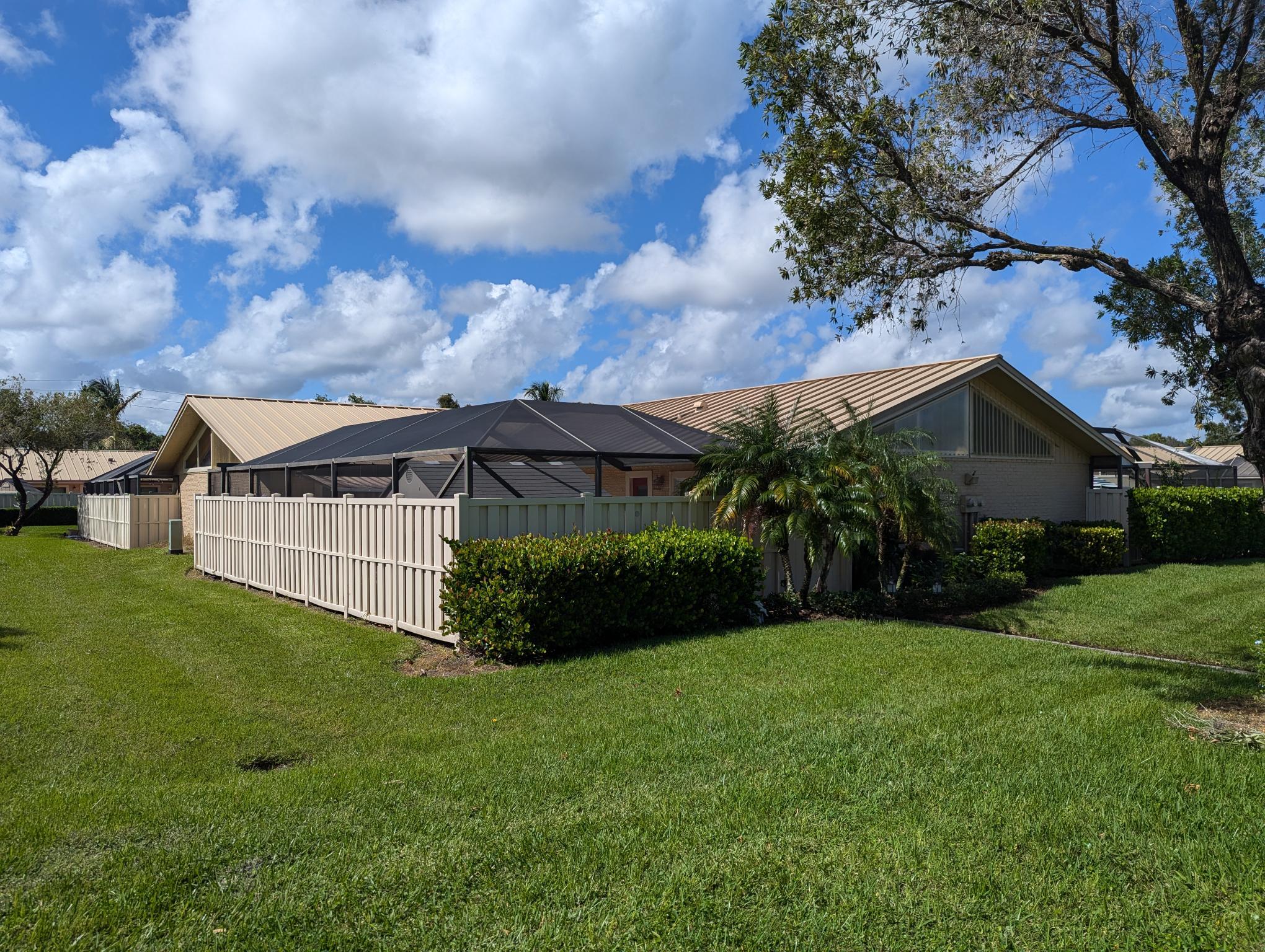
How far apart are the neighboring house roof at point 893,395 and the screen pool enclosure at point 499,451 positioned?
5.21 feet

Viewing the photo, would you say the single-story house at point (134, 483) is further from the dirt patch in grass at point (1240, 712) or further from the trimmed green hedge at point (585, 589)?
the dirt patch in grass at point (1240, 712)

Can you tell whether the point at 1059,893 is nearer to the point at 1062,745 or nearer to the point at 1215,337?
the point at 1062,745

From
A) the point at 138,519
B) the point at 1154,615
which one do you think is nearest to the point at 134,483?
the point at 138,519

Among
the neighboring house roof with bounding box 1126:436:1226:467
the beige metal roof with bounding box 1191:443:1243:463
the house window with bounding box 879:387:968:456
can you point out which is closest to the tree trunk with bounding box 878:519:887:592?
the house window with bounding box 879:387:968:456

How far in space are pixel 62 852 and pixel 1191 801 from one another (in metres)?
5.93

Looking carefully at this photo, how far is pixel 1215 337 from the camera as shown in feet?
22.8

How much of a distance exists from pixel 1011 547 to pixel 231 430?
19746 millimetres

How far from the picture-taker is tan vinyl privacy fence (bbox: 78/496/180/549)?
25.1m

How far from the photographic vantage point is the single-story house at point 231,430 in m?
22.5

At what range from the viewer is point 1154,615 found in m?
11.6

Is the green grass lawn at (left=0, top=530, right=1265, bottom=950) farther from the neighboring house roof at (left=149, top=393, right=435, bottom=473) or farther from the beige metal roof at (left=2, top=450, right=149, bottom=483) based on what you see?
the beige metal roof at (left=2, top=450, right=149, bottom=483)

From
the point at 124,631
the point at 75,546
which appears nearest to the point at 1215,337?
the point at 124,631

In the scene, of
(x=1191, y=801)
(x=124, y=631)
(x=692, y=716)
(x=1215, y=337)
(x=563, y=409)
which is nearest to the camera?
(x=1191, y=801)

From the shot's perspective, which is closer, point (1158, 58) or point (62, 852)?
point (62, 852)
